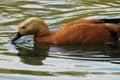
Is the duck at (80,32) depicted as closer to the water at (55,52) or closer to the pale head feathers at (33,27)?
the pale head feathers at (33,27)

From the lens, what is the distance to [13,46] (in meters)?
11.1

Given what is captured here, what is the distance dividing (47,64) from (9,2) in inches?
254

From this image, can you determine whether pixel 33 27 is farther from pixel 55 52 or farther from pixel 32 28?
pixel 55 52

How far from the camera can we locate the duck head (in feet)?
37.8

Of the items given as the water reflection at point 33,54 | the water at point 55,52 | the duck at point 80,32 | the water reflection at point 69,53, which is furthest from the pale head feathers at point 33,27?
the water reflection at point 33,54

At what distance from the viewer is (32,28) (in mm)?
11625

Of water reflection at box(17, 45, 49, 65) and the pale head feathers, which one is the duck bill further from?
water reflection at box(17, 45, 49, 65)

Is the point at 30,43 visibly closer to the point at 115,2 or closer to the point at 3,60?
the point at 3,60

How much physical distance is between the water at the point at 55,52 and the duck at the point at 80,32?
6.5 inches

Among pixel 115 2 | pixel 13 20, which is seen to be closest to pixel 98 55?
pixel 13 20

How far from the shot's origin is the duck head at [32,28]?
11.5 metres

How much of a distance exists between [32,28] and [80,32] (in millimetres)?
1142

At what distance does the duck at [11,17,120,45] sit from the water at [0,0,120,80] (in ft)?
0.54

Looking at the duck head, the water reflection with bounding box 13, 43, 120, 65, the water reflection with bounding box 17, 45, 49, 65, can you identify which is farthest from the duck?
the water reflection with bounding box 17, 45, 49, 65
